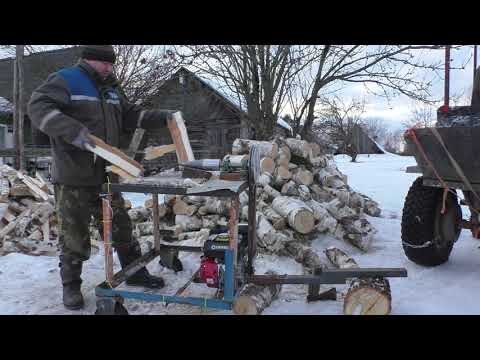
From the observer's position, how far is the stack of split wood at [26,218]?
4.61 meters

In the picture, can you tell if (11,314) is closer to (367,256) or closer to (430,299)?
(430,299)

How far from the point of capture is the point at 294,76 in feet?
31.3

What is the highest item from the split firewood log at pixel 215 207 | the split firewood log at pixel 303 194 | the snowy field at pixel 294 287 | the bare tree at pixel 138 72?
the bare tree at pixel 138 72

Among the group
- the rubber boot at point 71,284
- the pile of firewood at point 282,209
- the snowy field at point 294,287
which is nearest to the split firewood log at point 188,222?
the pile of firewood at point 282,209

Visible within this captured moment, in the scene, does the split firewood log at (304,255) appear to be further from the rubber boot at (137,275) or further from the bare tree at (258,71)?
the bare tree at (258,71)

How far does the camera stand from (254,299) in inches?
115

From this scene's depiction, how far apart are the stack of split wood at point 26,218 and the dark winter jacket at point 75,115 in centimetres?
192

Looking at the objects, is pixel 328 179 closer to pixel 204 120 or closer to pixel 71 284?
pixel 71 284

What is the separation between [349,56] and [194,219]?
594 centimetres

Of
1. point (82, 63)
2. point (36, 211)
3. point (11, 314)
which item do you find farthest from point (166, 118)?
point (36, 211)

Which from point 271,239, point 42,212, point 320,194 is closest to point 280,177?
point 320,194

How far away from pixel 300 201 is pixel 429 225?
1.62 m

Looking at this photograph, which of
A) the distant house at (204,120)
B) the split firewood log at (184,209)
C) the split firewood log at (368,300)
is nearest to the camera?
the split firewood log at (368,300)

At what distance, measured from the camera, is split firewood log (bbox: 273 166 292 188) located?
227 inches
